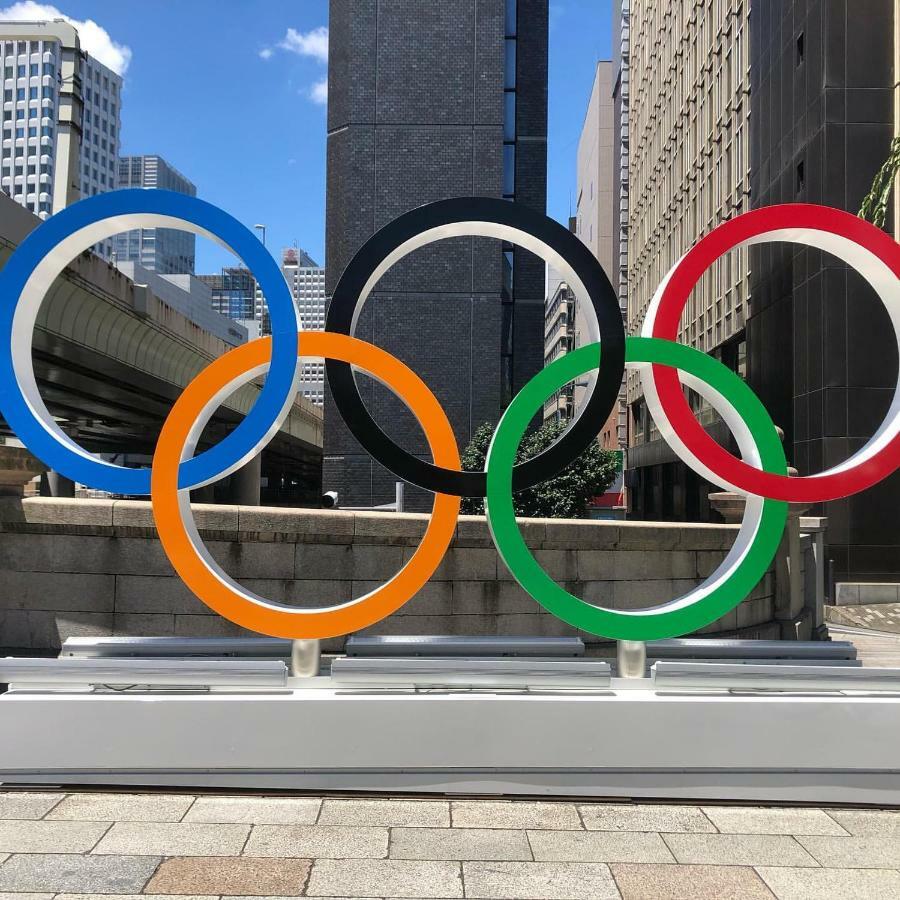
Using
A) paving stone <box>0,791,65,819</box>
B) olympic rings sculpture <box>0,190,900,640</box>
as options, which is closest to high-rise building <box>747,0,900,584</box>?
olympic rings sculpture <box>0,190,900,640</box>

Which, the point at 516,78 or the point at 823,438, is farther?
the point at 516,78

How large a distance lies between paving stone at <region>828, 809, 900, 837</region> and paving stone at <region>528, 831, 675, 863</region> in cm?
151

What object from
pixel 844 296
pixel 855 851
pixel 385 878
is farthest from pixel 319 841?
pixel 844 296

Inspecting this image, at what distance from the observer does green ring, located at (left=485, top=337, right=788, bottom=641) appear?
718 cm

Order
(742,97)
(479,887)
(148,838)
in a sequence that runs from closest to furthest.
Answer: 1. (479,887)
2. (148,838)
3. (742,97)

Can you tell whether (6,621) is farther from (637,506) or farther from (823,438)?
(637,506)

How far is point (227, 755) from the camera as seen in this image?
6.67 m

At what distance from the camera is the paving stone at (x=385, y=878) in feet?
16.5

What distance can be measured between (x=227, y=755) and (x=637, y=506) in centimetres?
4723

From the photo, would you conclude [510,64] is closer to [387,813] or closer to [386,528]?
[386,528]

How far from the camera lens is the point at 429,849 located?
5664 millimetres

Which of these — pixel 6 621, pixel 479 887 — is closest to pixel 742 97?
pixel 6 621

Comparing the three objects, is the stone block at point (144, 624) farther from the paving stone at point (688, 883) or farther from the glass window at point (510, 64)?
the glass window at point (510, 64)

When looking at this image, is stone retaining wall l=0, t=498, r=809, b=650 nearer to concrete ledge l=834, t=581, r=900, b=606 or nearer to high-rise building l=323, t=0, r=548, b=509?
concrete ledge l=834, t=581, r=900, b=606
